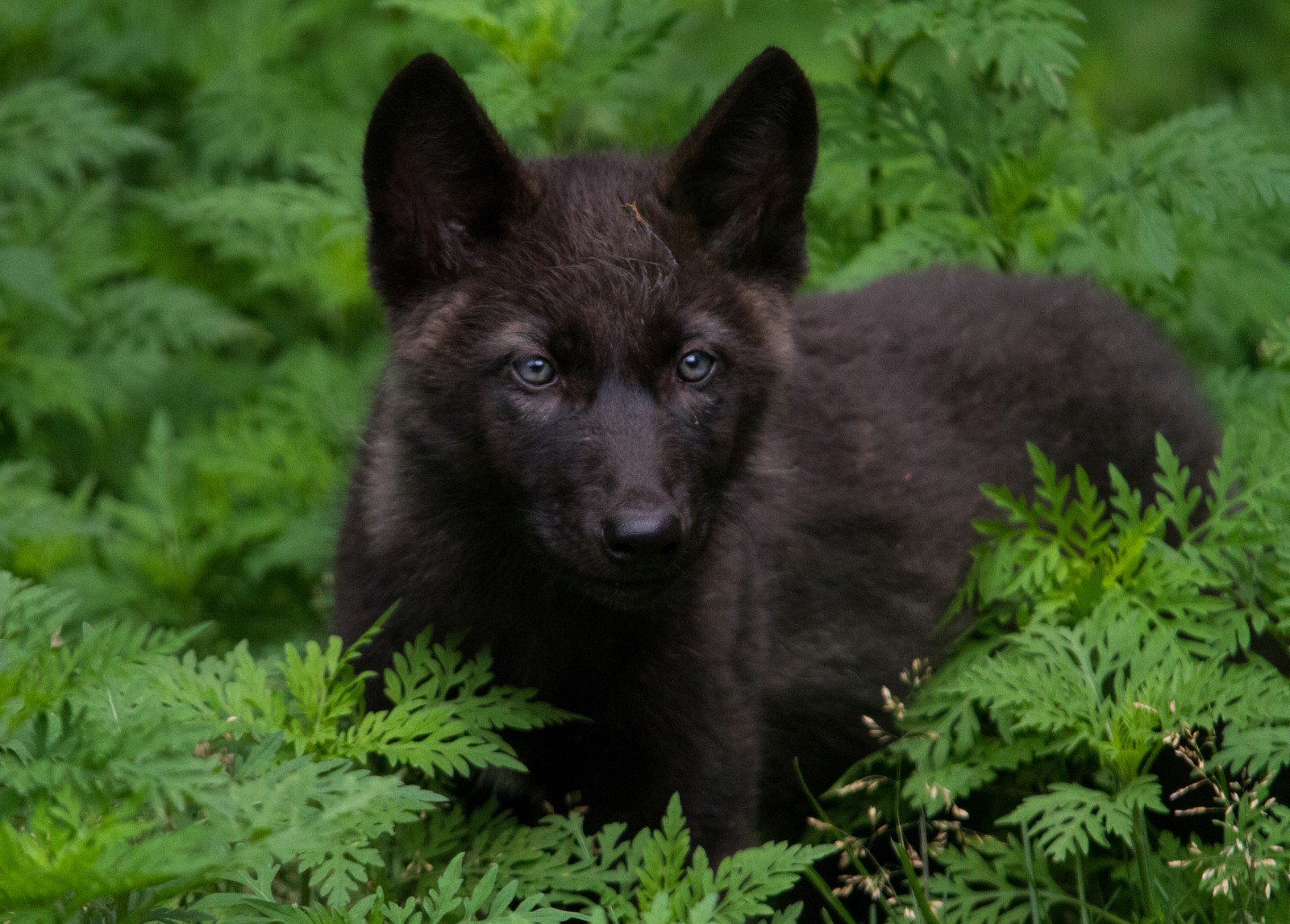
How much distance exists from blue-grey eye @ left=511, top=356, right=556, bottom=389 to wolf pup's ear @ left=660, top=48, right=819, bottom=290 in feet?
1.82

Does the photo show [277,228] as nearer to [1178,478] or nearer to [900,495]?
[900,495]

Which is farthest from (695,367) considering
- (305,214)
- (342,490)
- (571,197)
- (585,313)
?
(305,214)

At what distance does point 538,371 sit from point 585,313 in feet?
0.55

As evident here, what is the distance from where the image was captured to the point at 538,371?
348 cm

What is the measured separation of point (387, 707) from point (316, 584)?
183 centimetres

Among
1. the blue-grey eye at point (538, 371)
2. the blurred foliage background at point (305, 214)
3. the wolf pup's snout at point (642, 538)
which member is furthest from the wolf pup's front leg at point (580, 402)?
the blurred foliage background at point (305, 214)

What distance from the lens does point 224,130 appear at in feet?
20.5

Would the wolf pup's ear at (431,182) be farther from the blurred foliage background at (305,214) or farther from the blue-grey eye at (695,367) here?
the blurred foliage background at (305,214)

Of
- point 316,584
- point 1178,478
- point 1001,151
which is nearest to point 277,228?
point 316,584

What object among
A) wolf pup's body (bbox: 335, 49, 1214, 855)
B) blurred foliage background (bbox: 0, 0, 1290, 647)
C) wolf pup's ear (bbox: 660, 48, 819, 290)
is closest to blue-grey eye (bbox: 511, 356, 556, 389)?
wolf pup's body (bbox: 335, 49, 1214, 855)

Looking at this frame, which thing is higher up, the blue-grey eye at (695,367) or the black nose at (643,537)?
the blue-grey eye at (695,367)

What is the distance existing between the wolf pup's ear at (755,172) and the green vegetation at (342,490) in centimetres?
82

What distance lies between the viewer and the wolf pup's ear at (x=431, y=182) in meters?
3.49

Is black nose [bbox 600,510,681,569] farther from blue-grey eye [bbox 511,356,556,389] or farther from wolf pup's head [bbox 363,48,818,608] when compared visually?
blue-grey eye [bbox 511,356,556,389]
